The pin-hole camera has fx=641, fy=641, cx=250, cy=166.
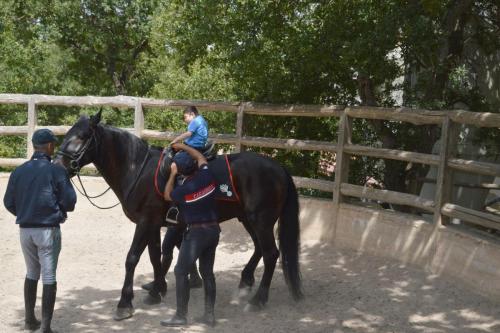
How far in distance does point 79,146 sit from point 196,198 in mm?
1285

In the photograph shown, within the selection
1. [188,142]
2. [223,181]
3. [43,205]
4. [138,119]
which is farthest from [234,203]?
[138,119]

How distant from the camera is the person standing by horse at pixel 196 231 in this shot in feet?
18.1

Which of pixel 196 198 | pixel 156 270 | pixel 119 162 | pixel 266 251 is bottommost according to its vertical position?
pixel 156 270

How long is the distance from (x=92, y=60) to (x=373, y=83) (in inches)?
581

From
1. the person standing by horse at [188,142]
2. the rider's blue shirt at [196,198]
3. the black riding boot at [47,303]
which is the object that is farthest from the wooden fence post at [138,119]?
the black riding boot at [47,303]

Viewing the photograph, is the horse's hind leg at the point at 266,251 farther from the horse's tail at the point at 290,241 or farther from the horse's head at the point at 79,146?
the horse's head at the point at 79,146

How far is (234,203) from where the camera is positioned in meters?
6.36

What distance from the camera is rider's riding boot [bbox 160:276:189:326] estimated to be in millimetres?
5598

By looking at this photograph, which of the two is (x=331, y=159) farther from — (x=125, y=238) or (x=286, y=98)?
(x=125, y=238)

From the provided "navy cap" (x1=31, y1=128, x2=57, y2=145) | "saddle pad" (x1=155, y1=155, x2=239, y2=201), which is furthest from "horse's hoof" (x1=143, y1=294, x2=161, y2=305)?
"navy cap" (x1=31, y1=128, x2=57, y2=145)

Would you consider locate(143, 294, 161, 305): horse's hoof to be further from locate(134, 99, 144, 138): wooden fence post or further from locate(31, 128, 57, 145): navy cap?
locate(134, 99, 144, 138): wooden fence post

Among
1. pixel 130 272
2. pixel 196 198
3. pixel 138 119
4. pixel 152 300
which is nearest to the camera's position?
pixel 196 198

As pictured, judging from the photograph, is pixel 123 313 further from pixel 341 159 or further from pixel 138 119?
pixel 138 119

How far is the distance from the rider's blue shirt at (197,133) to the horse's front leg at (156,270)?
0.91 metres
